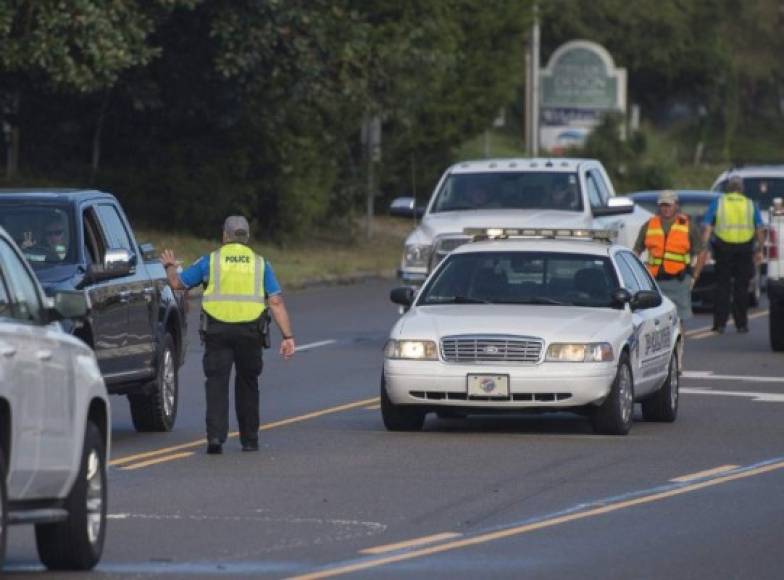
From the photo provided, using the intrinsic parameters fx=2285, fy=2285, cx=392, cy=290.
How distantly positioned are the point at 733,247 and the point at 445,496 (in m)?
15.4

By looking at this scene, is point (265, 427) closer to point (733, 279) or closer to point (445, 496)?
point (445, 496)

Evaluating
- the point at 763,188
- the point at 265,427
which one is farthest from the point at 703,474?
the point at 763,188

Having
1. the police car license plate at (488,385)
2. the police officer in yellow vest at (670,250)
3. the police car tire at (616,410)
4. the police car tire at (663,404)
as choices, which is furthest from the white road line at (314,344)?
the police car license plate at (488,385)

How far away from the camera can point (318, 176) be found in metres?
41.2

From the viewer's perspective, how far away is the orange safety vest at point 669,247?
23969 millimetres

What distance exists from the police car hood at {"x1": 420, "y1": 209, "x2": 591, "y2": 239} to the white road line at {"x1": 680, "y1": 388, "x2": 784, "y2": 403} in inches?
167

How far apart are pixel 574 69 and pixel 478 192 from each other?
3289 centimetres

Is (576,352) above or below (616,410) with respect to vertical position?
above

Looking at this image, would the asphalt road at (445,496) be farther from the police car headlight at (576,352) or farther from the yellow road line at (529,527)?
the police car headlight at (576,352)

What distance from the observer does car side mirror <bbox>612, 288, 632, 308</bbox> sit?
55.8 ft

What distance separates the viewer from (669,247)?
948 inches

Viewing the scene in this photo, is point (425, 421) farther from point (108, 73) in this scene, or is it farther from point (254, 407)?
point (108, 73)

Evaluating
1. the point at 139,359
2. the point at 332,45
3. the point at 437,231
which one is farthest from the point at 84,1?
the point at 139,359

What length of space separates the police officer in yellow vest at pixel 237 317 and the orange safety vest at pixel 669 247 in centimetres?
925
